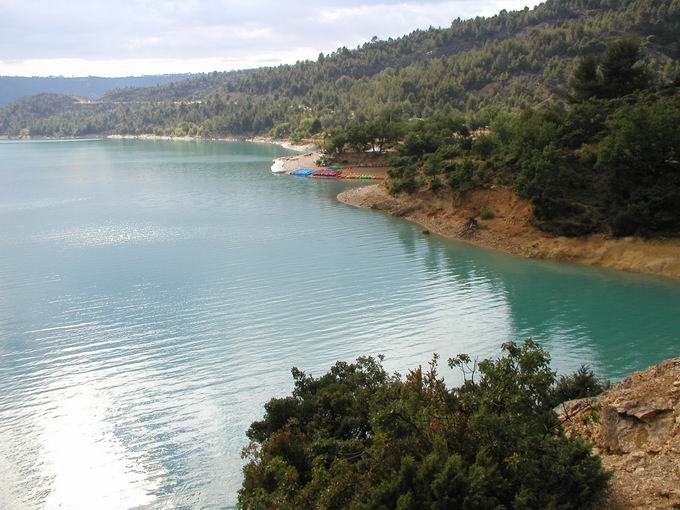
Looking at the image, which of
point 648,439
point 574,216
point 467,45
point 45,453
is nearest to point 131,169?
point 574,216

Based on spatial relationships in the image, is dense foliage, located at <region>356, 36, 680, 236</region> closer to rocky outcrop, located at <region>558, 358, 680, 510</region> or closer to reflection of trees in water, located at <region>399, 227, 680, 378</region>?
reflection of trees in water, located at <region>399, 227, 680, 378</region>

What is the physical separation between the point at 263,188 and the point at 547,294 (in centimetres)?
4636

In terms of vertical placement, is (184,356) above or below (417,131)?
below

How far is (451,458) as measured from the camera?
1008 cm

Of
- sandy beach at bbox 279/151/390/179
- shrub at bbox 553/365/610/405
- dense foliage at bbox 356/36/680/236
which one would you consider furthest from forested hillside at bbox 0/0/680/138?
shrub at bbox 553/365/610/405

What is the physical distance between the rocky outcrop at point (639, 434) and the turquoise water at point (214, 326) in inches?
269

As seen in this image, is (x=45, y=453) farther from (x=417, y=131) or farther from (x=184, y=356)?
(x=417, y=131)

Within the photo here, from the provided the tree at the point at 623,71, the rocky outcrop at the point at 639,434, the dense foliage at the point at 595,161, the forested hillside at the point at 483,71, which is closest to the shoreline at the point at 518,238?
the dense foliage at the point at 595,161

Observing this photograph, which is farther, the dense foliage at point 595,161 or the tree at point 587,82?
the tree at point 587,82

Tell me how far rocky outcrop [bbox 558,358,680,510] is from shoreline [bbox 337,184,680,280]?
18.9 meters

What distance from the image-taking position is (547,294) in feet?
100

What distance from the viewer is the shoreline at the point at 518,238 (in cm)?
3334

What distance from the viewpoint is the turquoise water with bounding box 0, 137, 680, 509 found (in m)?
17.2

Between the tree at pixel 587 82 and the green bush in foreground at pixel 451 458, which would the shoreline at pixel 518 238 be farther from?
the green bush in foreground at pixel 451 458
